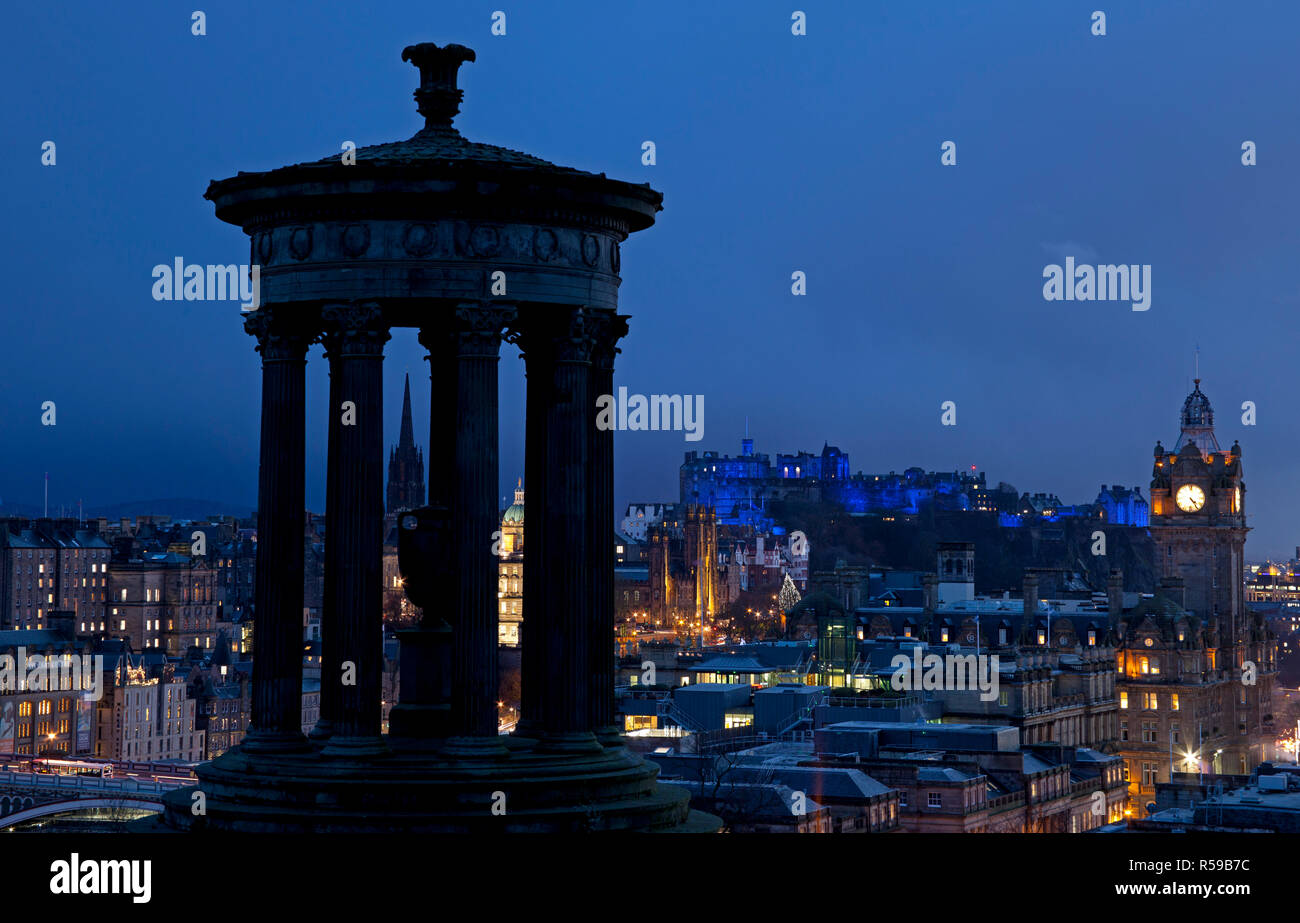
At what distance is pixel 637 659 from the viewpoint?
17875cm

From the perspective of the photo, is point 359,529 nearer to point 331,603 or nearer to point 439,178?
point 331,603

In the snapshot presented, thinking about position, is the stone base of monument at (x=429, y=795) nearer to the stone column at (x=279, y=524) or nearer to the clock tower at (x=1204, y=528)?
the stone column at (x=279, y=524)

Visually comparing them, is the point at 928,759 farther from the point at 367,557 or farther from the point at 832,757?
the point at 367,557

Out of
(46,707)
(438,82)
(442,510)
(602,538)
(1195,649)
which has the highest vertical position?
(438,82)

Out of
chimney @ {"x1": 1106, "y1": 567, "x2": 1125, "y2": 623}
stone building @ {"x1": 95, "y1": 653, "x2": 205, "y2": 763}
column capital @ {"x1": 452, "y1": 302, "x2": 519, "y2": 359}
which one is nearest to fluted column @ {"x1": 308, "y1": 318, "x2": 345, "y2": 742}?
column capital @ {"x1": 452, "y1": 302, "x2": 519, "y2": 359}

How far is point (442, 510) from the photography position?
1120 inches

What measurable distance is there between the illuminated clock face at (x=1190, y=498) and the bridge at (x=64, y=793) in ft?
313

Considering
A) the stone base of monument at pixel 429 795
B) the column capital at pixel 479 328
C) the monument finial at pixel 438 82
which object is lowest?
the stone base of monument at pixel 429 795

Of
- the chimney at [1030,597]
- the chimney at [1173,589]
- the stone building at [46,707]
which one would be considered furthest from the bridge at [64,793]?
the chimney at [1173,589]

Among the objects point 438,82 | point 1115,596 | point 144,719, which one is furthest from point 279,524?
point 144,719

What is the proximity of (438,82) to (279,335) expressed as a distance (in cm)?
386

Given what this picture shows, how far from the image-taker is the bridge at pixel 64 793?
124125 millimetres

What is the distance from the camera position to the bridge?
124m
